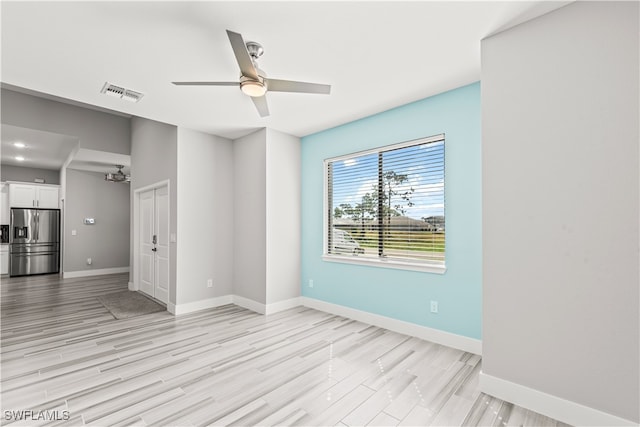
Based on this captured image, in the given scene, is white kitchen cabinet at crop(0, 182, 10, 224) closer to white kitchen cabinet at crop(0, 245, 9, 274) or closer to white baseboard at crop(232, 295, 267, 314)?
white kitchen cabinet at crop(0, 245, 9, 274)

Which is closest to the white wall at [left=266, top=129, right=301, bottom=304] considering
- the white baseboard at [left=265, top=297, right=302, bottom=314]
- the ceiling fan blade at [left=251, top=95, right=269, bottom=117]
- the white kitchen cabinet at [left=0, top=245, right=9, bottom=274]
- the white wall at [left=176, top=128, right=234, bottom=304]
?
the white baseboard at [left=265, top=297, right=302, bottom=314]

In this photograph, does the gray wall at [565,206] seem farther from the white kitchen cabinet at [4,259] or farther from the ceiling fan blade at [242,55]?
the white kitchen cabinet at [4,259]

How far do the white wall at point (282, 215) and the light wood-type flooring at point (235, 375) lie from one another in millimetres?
651

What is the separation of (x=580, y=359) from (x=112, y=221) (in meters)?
9.56

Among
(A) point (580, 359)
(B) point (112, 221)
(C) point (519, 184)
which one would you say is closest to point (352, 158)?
(C) point (519, 184)

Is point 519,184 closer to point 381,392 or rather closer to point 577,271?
point 577,271

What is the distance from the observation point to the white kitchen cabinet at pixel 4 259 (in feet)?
24.3

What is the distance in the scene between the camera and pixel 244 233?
4.86m

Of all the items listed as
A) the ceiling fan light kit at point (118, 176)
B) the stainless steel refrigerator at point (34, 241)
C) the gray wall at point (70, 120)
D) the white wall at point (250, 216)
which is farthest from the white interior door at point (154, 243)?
the stainless steel refrigerator at point (34, 241)

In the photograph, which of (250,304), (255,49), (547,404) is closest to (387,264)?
(547,404)

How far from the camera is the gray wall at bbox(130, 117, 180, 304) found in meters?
4.54

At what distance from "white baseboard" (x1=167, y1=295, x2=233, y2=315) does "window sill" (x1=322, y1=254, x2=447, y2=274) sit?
1792 mm

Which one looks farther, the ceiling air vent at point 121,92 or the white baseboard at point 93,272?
the white baseboard at point 93,272

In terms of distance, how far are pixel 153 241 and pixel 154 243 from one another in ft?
0.13
